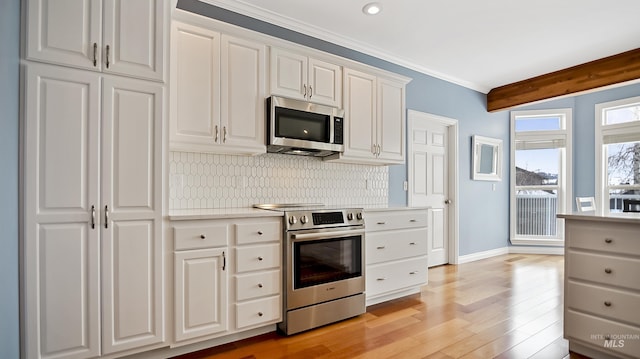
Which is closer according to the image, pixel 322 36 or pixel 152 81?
pixel 152 81

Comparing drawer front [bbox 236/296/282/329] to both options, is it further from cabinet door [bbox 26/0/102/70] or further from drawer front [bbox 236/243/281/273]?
cabinet door [bbox 26/0/102/70]

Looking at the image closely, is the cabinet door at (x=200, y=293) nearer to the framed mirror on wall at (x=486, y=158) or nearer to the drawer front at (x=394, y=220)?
the drawer front at (x=394, y=220)

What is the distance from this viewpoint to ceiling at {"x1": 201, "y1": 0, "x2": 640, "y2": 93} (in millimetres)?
2979

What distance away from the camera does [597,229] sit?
2.11 meters

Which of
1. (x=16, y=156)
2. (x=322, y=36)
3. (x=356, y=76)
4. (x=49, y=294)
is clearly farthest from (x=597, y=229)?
(x=16, y=156)

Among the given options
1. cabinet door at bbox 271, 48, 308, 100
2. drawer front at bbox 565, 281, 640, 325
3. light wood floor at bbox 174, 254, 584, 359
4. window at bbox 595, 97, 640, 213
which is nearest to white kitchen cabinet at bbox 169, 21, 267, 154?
cabinet door at bbox 271, 48, 308, 100

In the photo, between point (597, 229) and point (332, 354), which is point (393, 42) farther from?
A: point (332, 354)

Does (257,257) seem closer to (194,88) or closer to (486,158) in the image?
(194,88)

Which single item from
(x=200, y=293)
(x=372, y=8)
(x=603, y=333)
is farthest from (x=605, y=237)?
(x=200, y=293)

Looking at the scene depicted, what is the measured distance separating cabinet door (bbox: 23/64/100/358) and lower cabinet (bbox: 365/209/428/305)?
2103mm

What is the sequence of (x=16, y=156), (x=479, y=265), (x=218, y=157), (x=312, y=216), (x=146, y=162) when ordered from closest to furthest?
(x=16, y=156)
(x=146, y=162)
(x=312, y=216)
(x=218, y=157)
(x=479, y=265)

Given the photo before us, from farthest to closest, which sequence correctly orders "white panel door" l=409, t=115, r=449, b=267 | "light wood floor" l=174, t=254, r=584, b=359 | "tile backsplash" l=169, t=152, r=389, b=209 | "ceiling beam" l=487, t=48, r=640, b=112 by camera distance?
"white panel door" l=409, t=115, r=449, b=267, "ceiling beam" l=487, t=48, r=640, b=112, "tile backsplash" l=169, t=152, r=389, b=209, "light wood floor" l=174, t=254, r=584, b=359

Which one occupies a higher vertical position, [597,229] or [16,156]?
[16,156]

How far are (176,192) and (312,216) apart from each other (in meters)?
1.12
